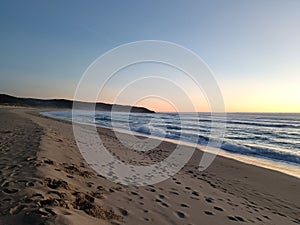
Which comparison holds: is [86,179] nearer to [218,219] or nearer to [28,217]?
[28,217]

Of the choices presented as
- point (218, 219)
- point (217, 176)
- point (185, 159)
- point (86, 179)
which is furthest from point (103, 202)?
point (185, 159)

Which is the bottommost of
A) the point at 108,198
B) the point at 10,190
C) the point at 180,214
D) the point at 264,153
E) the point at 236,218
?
the point at 264,153

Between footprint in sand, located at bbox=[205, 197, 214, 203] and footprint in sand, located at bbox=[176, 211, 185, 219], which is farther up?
footprint in sand, located at bbox=[176, 211, 185, 219]

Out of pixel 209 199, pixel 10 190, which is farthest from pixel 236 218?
pixel 10 190

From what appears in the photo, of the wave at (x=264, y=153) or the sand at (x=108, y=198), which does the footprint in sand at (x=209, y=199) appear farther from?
the wave at (x=264, y=153)

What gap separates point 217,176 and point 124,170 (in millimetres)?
3957

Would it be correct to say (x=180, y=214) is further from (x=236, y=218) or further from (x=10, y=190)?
(x=10, y=190)

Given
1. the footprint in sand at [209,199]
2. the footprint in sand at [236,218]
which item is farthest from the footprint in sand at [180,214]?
the footprint in sand at [209,199]

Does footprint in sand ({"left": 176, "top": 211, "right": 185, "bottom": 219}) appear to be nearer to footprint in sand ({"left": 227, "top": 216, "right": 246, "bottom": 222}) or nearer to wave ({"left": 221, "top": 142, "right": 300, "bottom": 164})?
footprint in sand ({"left": 227, "top": 216, "right": 246, "bottom": 222})

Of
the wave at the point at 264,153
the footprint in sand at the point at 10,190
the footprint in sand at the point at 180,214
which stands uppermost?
the footprint in sand at the point at 10,190

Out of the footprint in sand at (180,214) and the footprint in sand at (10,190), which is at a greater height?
the footprint in sand at (10,190)

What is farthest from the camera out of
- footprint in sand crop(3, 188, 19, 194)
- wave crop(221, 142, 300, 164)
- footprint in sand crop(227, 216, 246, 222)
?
wave crop(221, 142, 300, 164)

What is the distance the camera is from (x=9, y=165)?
5.93m

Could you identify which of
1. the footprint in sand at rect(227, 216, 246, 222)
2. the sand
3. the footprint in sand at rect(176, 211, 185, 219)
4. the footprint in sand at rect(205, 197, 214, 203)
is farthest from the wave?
the footprint in sand at rect(176, 211, 185, 219)
